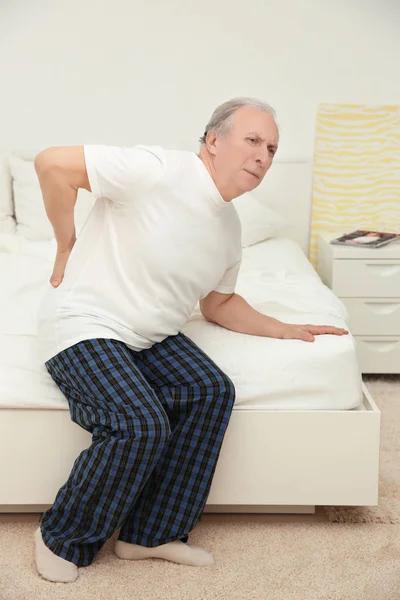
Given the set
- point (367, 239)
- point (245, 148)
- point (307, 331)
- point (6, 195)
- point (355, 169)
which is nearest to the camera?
point (245, 148)

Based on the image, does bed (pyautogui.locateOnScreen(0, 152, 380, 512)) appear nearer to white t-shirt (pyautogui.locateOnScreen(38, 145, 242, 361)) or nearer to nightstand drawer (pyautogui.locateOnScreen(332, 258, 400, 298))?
white t-shirt (pyautogui.locateOnScreen(38, 145, 242, 361))

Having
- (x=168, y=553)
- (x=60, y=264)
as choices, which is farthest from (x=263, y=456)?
(x=60, y=264)

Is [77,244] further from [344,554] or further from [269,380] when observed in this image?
[344,554]

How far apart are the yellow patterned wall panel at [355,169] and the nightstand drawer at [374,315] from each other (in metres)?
0.58

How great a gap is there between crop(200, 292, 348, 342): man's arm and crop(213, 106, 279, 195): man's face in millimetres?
365

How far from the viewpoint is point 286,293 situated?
243 cm

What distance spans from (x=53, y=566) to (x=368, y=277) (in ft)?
6.09

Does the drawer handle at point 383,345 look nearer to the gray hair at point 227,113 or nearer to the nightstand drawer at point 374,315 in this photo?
the nightstand drawer at point 374,315

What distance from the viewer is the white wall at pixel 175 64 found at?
11.1 feet

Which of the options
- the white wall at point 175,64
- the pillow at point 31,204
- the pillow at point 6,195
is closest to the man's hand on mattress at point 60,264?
the pillow at point 31,204

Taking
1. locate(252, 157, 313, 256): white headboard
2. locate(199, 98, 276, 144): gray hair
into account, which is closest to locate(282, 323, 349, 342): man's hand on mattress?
locate(199, 98, 276, 144): gray hair

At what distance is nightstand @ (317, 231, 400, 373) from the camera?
10.1 feet

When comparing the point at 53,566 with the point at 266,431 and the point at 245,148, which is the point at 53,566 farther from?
the point at 245,148

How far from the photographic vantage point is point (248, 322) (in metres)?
2.01
